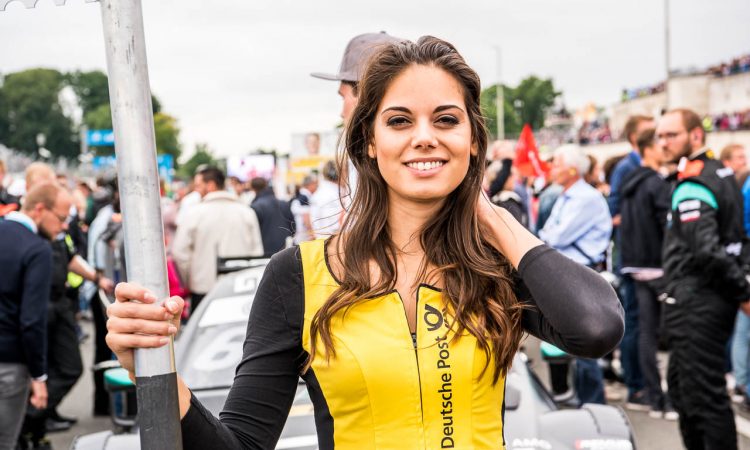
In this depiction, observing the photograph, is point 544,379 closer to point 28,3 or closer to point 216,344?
point 216,344

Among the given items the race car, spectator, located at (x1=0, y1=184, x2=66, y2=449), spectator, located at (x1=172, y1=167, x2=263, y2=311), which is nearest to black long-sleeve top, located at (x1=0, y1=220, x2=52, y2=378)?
spectator, located at (x1=0, y1=184, x2=66, y2=449)

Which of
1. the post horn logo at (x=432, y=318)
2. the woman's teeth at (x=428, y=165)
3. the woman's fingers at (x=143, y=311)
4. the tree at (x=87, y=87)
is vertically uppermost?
the tree at (x=87, y=87)

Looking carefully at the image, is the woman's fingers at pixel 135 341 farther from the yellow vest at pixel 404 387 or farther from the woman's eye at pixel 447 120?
the woman's eye at pixel 447 120

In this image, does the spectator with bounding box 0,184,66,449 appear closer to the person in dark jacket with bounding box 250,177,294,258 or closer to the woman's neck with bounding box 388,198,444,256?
the woman's neck with bounding box 388,198,444,256

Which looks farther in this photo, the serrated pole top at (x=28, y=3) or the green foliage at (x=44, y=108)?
the green foliage at (x=44, y=108)

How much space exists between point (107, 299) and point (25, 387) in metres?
2.50

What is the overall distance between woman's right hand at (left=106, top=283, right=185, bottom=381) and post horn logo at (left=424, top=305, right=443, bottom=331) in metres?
0.57

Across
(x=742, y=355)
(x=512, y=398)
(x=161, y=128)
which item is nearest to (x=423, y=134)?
(x=512, y=398)

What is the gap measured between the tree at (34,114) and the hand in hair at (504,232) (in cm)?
12355

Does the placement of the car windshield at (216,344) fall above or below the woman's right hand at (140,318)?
below

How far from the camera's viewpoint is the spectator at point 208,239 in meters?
9.00

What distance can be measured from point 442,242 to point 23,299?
4245 millimetres

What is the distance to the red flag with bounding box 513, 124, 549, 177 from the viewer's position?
12.7 metres

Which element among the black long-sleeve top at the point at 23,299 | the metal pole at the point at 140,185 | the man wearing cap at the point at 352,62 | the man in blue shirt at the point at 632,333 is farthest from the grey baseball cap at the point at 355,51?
the man in blue shirt at the point at 632,333
